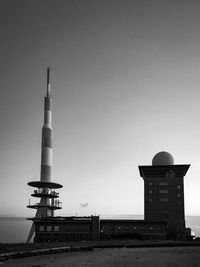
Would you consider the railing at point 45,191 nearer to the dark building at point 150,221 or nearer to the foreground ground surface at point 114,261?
the dark building at point 150,221

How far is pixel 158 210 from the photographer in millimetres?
125812

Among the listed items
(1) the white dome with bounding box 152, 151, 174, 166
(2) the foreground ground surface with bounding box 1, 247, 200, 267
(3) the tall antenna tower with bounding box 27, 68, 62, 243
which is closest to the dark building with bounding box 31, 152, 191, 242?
(1) the white dome with bounding box 152, 151, 174, 166

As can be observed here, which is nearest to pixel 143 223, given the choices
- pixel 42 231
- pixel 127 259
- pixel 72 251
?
pixel 42 231

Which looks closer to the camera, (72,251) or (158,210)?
(72,251)

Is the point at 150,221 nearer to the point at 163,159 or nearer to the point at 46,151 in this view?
the point at 163,159

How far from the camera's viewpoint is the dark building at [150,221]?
104 m

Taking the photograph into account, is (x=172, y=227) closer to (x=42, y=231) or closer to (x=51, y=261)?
(x=42, y=231)

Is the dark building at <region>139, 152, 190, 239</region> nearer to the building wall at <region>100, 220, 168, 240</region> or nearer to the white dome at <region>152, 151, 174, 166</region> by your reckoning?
the white dome at <region>152, 151, 174, 166</region>

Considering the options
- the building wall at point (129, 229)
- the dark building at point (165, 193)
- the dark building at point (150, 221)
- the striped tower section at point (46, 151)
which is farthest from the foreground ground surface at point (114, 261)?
the striped tower section at point (46, 151)

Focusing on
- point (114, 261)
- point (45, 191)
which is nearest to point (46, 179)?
point (45, 191)

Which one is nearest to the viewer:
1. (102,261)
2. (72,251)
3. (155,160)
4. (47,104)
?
(102,261)

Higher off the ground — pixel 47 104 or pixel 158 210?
pixel 47 104

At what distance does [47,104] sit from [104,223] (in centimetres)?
6012

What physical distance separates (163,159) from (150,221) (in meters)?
33.5
